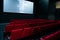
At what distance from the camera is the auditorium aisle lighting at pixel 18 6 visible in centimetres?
404

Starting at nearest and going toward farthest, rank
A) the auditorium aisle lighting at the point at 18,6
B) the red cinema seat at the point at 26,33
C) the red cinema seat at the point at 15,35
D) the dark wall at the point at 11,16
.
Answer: the red cinema seat at the point at 15,35 < the red cinema seat at the point at 26,33 < the dark wall at the point at 11,16 < the auditorium aisle lighting at the point at 18,6

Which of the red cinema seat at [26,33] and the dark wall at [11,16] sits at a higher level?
the dark wall at [11,16]

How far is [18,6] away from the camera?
4305mm

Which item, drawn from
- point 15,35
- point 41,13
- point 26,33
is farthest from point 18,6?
point 15,35

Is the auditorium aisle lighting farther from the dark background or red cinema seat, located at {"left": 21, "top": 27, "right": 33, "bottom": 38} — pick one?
red cinema seat, located at {"left": 21, "top": 27, "right": 33, "bottom": 38}

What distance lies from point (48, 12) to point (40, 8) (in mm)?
375

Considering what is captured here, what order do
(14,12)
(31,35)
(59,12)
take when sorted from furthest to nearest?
(59,12)
(14,12)
(31,35)

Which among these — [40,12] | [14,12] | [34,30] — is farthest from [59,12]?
[34,30]

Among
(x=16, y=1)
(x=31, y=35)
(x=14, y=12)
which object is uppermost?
(x=16, y=1)

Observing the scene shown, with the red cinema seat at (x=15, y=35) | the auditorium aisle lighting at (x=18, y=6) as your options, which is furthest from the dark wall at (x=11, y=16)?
the red cinema seat at (x=15, y=35)

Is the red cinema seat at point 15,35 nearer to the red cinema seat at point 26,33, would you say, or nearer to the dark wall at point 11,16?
the red cinema seat at point 26,33

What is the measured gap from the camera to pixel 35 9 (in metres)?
4.79

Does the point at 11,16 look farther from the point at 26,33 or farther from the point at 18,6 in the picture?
the point at 26,33

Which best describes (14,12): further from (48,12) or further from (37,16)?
(48,12)
